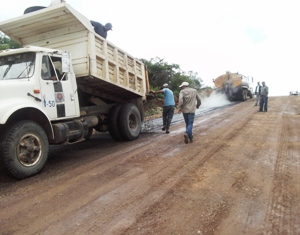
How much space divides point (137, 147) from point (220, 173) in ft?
8.29

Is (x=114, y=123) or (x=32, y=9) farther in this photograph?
(x=114, y=123)

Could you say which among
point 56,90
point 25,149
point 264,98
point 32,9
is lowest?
point 25,149

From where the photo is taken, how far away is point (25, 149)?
13.5ft

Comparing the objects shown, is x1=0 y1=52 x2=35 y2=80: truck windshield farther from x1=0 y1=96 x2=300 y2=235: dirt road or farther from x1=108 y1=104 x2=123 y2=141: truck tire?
x1=108 y1=104 x2=123 y2=141: truck tire

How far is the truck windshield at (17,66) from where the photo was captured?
176 inches

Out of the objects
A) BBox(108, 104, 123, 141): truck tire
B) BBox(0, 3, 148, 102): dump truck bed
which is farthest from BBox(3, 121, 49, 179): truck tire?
BBox(108, 104, 123, 141): truck tire

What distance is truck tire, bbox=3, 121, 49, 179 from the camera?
3.83 meters

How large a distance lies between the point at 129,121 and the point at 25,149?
3.52 metres

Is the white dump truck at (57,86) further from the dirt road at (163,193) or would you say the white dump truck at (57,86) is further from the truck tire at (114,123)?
the dirt road at (163,193)

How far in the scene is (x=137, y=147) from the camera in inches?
238

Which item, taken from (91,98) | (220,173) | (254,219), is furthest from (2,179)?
(254,219)

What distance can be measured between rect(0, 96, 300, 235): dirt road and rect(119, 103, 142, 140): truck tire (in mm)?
1187

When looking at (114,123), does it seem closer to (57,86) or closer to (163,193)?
Answer: (57,86)

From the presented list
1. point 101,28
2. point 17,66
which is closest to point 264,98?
point 101,28
